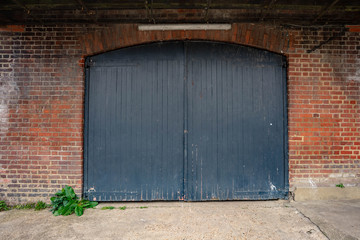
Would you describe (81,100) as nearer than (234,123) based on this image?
Yes

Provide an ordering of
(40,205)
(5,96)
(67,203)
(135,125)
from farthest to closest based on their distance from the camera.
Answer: (135,125), (5,96), (40,205), (67,203)

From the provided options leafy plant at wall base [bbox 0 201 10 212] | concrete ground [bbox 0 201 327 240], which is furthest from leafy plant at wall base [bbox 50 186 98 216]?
leafy plant at wall base [bbox 0 201 10 212]

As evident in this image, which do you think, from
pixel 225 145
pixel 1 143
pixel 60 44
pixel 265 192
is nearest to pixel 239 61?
pixel 225 145

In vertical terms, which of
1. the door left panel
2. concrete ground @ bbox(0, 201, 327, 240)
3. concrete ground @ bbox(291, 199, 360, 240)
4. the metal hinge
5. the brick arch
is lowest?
concrete ground @ bbox(0, 201, 327, 240)

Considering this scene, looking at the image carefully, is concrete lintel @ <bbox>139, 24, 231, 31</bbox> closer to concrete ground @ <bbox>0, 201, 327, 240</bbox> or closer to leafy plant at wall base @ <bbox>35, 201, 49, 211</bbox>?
concrete ground @ <bbox>0, 201, 327, 240</bbox>

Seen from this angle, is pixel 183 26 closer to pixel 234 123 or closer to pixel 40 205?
pixel 234 123

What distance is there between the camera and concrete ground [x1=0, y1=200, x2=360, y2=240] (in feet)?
10.7

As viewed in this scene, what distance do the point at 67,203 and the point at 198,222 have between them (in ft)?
7.51

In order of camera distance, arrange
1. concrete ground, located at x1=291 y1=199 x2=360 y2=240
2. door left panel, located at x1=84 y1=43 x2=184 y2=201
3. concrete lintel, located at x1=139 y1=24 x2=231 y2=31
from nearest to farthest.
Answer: concrete ground, located at x1=291 y1=199 x2=360 y2=240 → concrete lintel, located at x1=139 y1=24 x2=231 y2=31 → door left panel, located at x1=84 y1=43 x2=184 y2=201

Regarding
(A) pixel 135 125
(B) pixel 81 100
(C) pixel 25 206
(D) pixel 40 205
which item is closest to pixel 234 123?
(A) pixel 135 125

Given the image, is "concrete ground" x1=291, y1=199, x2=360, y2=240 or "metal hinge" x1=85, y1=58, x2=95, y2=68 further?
"metal hinge" x1=85, y1=58, x2=95, y2=68

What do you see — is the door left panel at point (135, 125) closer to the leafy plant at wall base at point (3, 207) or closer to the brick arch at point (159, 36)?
the brick arch at point (159, 36)

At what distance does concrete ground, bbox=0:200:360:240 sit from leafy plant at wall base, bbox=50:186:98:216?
11 cm

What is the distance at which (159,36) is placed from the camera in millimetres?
4383
